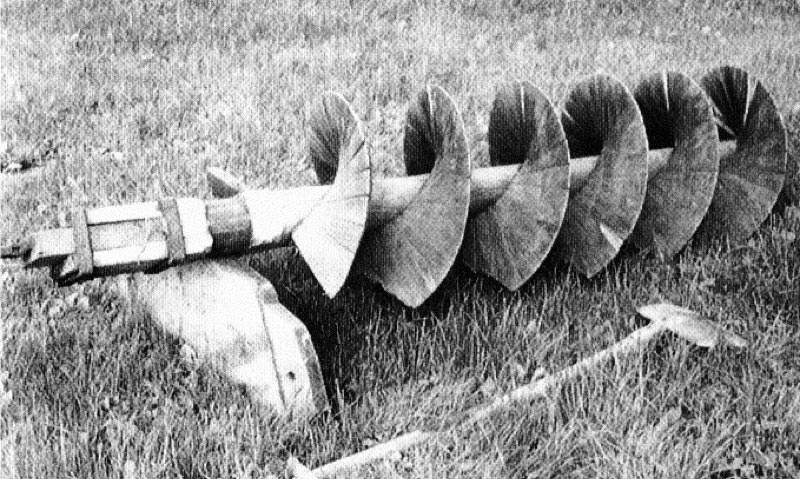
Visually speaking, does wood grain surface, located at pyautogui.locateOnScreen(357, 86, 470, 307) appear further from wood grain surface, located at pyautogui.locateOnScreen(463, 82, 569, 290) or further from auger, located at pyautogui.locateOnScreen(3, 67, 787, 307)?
wood grain surface, located at pyautogui.locateOnScreen(463, 82, 569, 290)

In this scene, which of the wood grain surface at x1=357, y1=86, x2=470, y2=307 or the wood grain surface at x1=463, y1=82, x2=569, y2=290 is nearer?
the wood grain surface at x1=357, y1=86, x2=470, y2=307

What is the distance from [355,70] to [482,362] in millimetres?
3245

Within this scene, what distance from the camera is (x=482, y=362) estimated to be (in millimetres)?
2807

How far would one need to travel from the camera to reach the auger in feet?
8.14

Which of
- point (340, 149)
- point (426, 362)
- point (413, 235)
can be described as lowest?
point (426, 362)

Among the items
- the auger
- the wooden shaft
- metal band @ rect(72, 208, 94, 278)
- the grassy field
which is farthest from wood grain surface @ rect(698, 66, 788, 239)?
metal band @ rect(72, 208, 94, 278)

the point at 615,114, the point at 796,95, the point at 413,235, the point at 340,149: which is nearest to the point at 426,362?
the point at 413,235

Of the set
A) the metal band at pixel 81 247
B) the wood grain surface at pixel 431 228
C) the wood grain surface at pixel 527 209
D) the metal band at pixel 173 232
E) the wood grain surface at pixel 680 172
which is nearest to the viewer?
the metal band at pixel 81 247

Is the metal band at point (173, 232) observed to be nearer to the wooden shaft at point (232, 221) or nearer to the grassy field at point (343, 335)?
the wooden shaft at point (232, 221)

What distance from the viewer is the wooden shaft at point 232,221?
7.72ft

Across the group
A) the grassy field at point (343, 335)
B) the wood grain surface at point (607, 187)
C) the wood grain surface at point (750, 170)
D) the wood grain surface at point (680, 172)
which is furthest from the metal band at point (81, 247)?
the wood grain surface at point (750, 170)

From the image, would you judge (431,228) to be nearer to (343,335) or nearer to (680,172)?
(343,335)

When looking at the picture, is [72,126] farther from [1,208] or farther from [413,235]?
[413,235]

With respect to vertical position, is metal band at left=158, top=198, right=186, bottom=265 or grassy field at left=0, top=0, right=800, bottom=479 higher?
metal band at left=158, top=198, right=186, bottom=265
